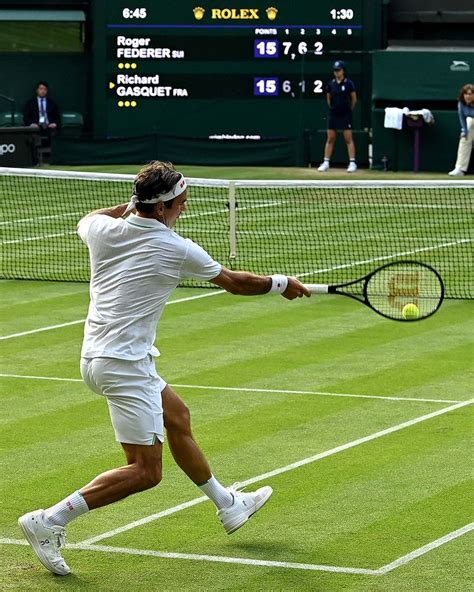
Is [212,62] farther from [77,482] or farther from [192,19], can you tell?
[77,482]

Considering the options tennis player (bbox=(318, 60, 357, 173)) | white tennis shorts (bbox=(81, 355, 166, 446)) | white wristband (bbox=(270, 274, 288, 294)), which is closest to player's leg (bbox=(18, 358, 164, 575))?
white tennis shorts (bbox=(81, 355, 166, 446))

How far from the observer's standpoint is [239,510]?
789 cm

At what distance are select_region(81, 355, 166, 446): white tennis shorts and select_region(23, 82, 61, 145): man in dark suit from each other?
25.1 m

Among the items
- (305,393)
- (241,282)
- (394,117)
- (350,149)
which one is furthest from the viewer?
(350,149)

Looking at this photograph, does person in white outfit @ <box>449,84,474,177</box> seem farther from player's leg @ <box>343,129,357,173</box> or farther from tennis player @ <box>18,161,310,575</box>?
tennis player @ <box>18,161,310,575</box>

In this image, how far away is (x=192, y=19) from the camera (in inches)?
1236

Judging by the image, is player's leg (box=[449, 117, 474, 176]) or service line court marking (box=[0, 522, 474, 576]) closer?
service line court marking (box=[0, 522, 474, 576])

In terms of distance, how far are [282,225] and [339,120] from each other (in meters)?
8.83

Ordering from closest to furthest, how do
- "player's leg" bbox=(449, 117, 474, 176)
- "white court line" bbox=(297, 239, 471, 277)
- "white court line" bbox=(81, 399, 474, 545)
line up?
1. "white court line" bbox=(81, 399, 474, 545)
2. "white court line" bbox=(297, 239, 471, 277)
3. "player's leg" bbox=(449, 117, 474, 176)

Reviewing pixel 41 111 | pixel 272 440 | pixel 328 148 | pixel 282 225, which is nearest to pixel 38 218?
pixel 282 225

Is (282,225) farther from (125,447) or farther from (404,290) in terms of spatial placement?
(125,447)

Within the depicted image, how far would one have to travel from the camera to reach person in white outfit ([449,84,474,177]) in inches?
1139

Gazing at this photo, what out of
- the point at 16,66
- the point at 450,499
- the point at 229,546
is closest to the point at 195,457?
the point at 229,546

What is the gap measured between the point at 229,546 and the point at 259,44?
80.1ft
